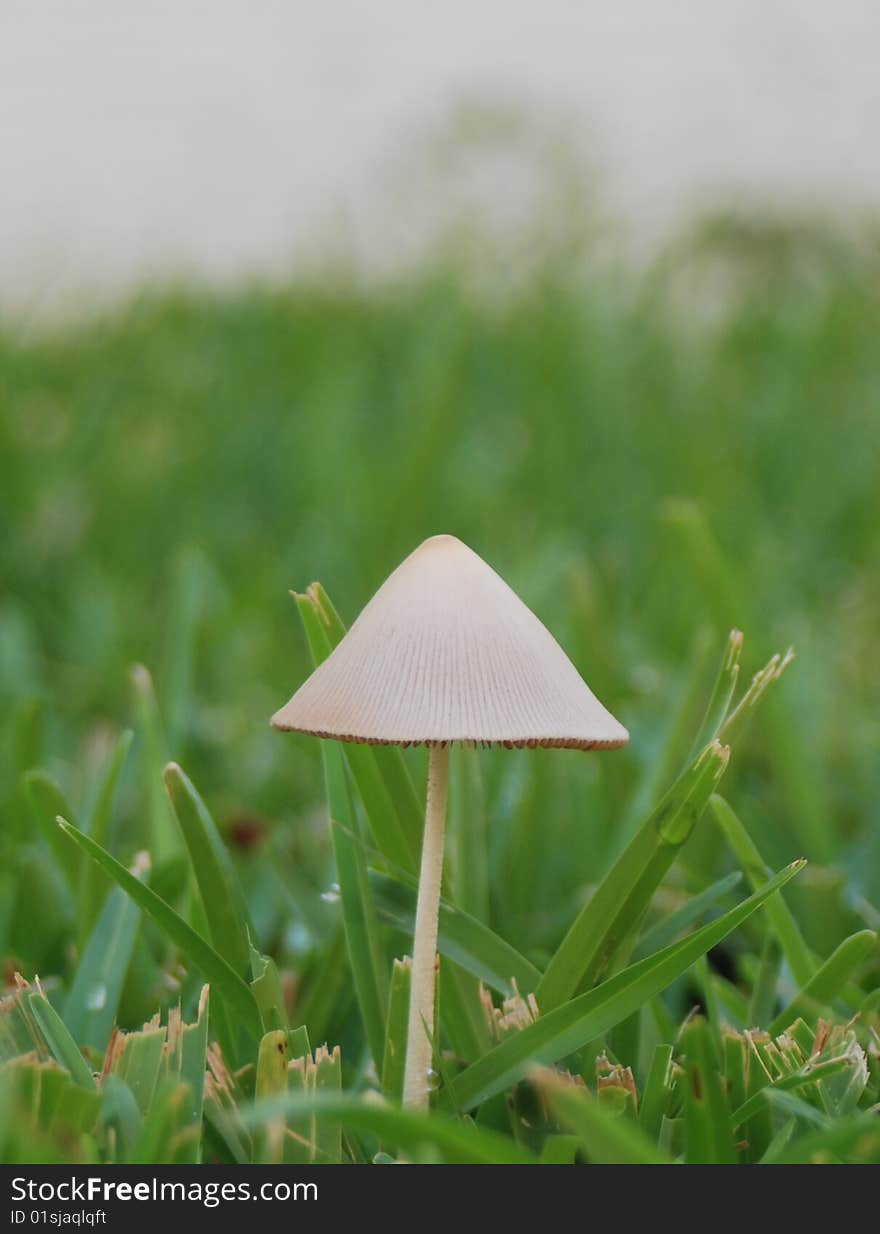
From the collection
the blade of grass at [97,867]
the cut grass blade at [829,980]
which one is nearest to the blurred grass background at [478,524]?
the blade of grass at [97,867]

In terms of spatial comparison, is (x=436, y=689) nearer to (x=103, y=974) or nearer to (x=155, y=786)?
(x=103, y=974)

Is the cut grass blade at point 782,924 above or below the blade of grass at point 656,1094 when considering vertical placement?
above

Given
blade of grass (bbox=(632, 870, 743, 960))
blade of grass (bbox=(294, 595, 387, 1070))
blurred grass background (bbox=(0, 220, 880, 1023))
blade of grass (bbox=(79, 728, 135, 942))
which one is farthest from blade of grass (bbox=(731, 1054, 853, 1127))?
blade of grass (bbox=(79, 728, 135, 942))

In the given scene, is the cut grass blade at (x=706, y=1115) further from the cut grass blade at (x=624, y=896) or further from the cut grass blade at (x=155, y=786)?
the cut grass blade at (x=155, y=786)

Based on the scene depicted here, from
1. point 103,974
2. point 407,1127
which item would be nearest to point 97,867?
point 103,974

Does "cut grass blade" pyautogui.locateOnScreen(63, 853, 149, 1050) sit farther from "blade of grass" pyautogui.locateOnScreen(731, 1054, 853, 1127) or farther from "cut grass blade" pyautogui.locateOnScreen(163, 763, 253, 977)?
"blade of grass" pyautogui.locateOnScreen(731, 1054, 853, 1127)

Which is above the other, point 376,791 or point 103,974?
point 376,791

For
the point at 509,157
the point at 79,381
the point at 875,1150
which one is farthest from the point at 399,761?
the point at 509,157
